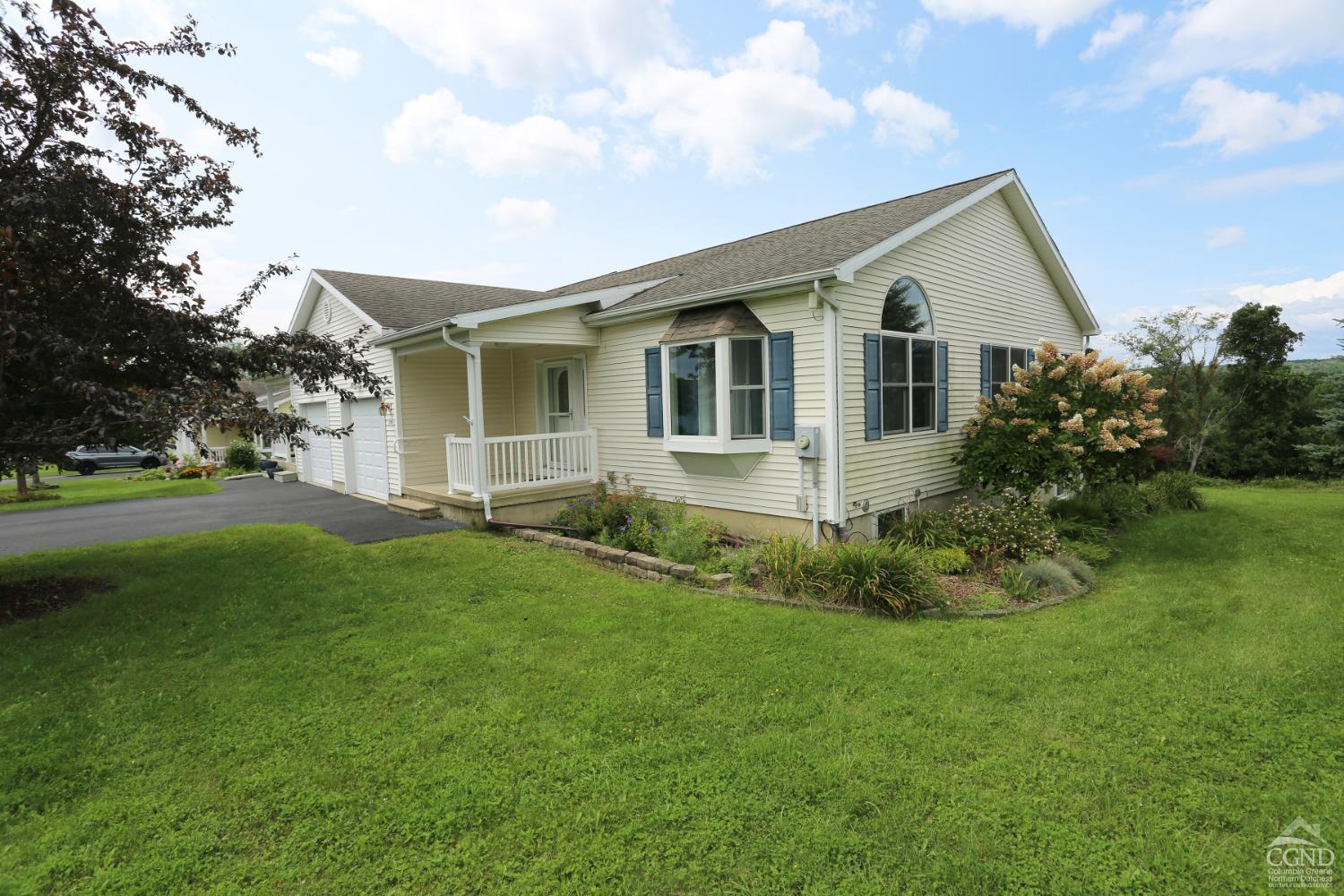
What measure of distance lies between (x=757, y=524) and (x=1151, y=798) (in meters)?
5.56

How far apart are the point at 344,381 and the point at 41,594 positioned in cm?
705

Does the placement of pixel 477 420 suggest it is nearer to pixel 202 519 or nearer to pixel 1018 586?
pixel 202 519

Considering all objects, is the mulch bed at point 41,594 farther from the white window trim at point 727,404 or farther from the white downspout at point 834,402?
the white downspout at point 834,402

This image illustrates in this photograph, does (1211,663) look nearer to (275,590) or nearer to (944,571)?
(944,571)

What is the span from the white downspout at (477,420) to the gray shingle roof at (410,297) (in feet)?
7.78

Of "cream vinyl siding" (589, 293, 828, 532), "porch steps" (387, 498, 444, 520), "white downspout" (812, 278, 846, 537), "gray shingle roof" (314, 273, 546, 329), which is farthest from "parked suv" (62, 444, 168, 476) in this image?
"white downspout" (812, 278, 846, 537)

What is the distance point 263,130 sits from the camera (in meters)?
7.34

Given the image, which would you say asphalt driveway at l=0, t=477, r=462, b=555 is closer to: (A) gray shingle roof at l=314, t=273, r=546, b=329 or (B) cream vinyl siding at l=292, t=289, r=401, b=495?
(B) cream vinyl siding at l=292, t=289, r=401, b=495

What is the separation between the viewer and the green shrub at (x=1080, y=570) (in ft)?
22.8

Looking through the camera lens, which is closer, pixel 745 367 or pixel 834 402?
pixel 834 402

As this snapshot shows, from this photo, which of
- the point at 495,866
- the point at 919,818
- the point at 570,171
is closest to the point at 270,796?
the point at 495,866

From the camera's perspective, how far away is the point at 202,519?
11.6m

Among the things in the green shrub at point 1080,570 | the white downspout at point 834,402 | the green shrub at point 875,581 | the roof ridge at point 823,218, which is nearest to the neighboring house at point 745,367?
the white downspout at point 834,402

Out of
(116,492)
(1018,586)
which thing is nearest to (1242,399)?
(1018,586)
